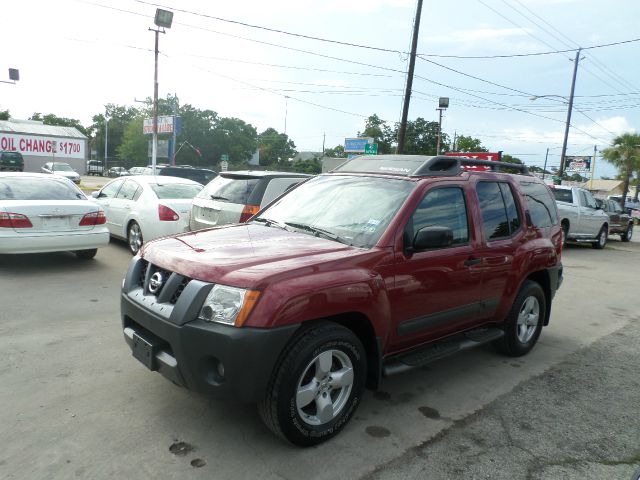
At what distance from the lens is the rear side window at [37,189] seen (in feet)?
24.5

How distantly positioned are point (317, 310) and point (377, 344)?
65cm

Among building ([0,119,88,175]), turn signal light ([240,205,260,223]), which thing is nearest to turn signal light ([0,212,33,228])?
turn signal light ([240,205,260,223])

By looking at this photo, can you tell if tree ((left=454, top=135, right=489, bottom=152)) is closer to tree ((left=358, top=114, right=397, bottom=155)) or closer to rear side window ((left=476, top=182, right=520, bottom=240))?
tree ((left=358, top=114, right=397, bottom=155))

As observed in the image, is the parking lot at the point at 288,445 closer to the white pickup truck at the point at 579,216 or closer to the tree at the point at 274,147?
the white pickup truck at the point at 579,216

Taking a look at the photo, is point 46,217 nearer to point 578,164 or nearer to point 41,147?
point 41,147

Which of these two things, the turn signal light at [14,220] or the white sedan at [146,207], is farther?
the white sedan at [146,207]

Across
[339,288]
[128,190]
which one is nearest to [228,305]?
[339,288]

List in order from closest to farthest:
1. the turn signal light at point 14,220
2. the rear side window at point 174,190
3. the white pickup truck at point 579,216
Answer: the turn signal light at point 14,220 < the rear side window at point 174,190 < the white pickup truck at point 579,216

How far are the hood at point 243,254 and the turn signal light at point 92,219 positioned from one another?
452cm

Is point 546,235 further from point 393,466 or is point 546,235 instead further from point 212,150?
point 212,150

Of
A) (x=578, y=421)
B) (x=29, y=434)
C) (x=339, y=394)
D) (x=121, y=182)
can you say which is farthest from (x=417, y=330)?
(x=121, y=182)

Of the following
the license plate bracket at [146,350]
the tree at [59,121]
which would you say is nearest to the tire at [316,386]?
the license plate bracket at [146,350]

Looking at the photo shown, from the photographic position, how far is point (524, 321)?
505 centimetres

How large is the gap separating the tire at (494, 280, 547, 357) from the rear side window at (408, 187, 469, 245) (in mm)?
1160
